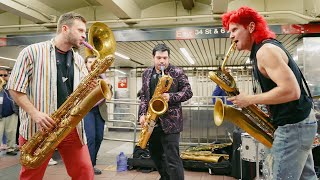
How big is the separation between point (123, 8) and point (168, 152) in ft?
13.5

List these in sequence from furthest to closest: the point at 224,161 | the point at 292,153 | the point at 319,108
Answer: the point at 224,161 < the point at 319,108 < the point at 292,153

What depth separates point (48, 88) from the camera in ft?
7.79

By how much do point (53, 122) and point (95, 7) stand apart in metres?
6.07

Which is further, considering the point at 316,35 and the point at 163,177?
the point at 316,35

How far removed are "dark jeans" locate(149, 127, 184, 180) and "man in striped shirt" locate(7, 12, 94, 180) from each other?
93 centimetres

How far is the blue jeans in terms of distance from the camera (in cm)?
177

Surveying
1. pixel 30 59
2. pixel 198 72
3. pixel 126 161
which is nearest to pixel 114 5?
pixel 126 161

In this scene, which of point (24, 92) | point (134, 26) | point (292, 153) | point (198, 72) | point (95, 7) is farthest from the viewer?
point (198, 72)

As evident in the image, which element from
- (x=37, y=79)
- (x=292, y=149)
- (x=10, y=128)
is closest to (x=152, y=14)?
(x=10, y=128)

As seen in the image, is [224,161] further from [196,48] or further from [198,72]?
[198,72]

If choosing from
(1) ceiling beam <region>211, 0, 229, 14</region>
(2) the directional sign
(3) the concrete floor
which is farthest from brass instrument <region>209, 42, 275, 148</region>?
(2) the directional sign

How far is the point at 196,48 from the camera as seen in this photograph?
9.01 m

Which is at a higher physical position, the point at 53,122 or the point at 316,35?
the point at 316,35

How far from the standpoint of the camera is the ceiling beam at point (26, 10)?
230 inches
